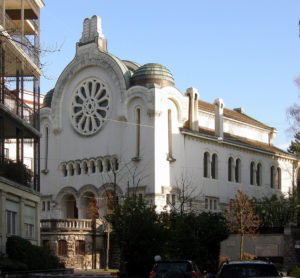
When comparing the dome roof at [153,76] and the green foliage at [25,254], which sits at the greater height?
the dome roof at [153,76]

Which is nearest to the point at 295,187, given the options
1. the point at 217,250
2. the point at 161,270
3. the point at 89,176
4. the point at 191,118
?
the point at 191,118

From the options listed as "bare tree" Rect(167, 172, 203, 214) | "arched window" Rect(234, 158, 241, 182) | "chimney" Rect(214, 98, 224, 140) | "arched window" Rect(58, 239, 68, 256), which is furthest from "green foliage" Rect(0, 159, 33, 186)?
"arched window" Rect(234, 158, 241, 182)

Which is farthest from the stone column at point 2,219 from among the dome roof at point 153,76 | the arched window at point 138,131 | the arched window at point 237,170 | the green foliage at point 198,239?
the arched window at point 237,170

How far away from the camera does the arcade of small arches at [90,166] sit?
59.7 metres

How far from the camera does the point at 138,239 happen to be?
33.2 m

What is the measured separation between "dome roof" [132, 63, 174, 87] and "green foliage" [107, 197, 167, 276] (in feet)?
85.0

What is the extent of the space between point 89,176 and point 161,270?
39.9m

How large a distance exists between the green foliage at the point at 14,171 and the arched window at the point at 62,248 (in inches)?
689

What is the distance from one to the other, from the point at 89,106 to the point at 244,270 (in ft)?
156

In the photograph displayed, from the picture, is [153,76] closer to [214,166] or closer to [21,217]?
[214,166]

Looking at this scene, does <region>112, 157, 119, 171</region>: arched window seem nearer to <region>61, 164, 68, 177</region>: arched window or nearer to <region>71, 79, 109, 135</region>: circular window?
<region>71, 79, 109, 135</region>: circular window

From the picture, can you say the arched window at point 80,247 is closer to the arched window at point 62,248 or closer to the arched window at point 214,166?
the arched window at point 62,248

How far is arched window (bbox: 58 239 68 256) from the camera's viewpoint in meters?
50.7

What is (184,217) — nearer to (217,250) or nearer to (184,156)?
(217,250)
